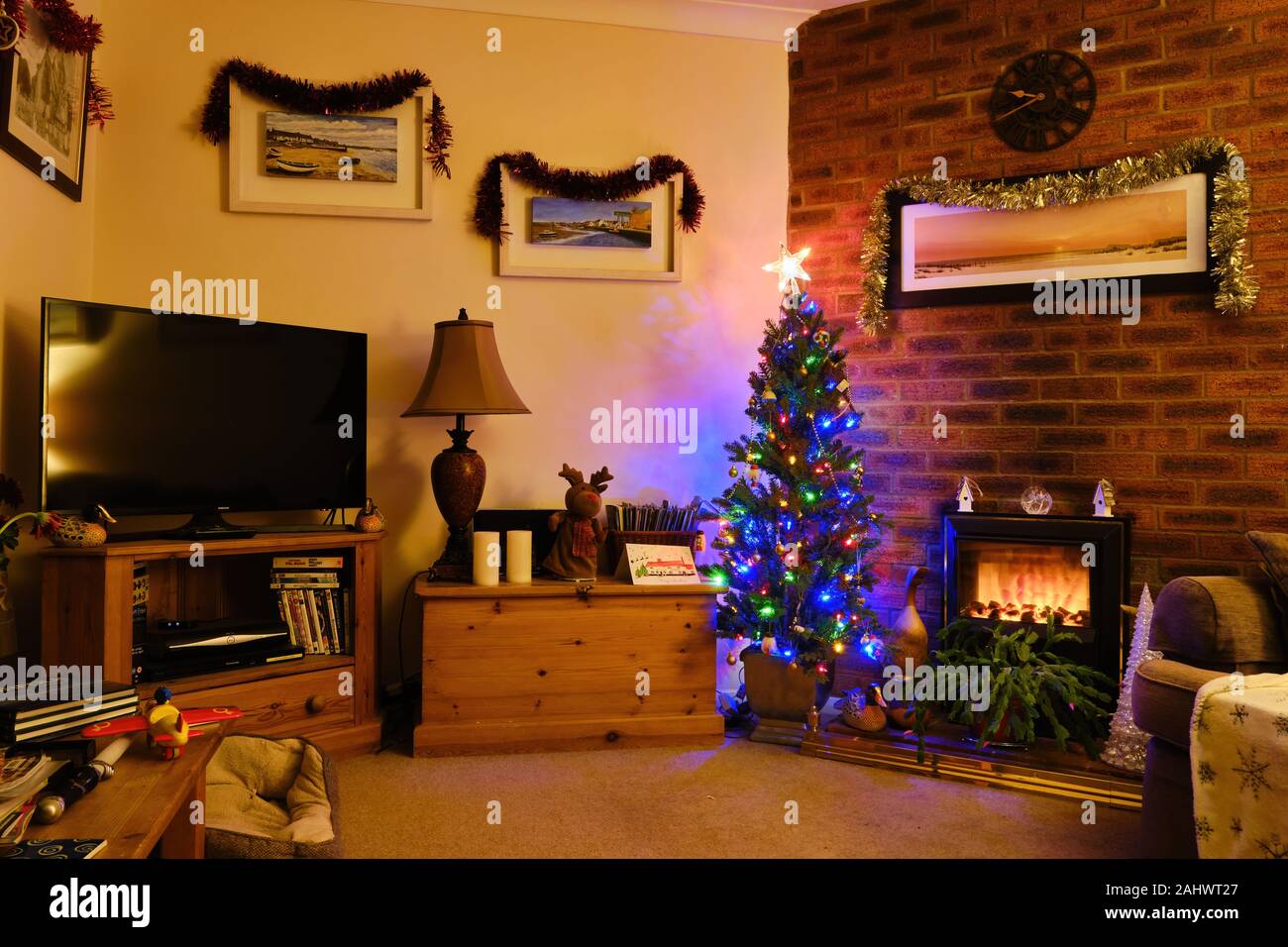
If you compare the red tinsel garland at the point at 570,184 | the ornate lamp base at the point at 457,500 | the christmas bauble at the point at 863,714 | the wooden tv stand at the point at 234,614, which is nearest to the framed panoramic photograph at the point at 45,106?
the wooden tv stand at the point at 234,614

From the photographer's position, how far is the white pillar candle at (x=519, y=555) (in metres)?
3.04

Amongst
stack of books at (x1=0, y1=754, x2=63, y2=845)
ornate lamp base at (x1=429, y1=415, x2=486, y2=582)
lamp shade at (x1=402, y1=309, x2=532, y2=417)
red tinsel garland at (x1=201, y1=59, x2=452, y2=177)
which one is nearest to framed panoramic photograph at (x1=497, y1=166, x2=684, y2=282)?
red tinsel garland at (x1=201, y1=59, x2=452, y2=177)

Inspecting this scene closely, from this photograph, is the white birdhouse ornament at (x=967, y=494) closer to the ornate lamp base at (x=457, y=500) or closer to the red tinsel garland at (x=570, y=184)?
the red tinsel garland at (x=570, y=184)

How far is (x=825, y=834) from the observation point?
2.30m

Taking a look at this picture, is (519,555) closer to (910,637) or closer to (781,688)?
(781,688)

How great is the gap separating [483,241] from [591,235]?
44 centimetres

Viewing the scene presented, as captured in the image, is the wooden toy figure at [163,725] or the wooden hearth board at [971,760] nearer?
the wooden toy figure at [163,725]

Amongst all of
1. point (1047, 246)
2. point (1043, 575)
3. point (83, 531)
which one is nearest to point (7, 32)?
point (83, 531)

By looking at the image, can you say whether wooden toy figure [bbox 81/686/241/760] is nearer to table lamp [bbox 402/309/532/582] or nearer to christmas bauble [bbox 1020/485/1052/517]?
table lamp [bbox 402/309/532/582]

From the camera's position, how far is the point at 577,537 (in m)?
3.11

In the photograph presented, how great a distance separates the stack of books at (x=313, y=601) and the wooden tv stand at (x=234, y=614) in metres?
0.04

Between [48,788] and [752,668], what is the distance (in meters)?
2.26

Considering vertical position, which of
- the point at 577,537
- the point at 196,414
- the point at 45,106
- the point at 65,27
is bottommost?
the point at 577,537
